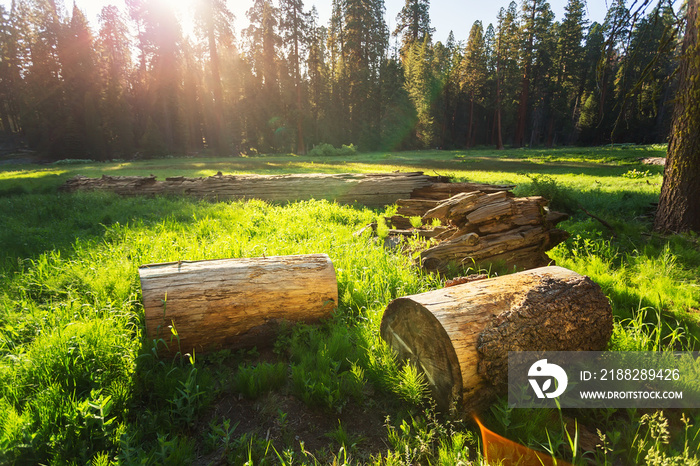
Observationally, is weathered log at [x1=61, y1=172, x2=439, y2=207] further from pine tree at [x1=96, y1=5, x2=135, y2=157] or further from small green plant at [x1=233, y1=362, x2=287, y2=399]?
pine tree at [x1=96, y1=5, x2=135, y2=157]

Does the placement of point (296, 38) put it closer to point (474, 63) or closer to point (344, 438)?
point (474, 63)

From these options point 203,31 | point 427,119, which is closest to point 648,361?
point 203,31

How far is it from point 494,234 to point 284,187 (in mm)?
6718

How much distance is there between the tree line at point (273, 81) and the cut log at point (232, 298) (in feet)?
105

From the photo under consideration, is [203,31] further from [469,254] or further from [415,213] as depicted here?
[469,254]

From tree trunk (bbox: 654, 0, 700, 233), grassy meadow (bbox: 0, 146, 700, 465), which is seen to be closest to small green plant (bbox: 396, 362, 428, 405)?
grassy meadow (bbox: 0, 146, 700, 465)

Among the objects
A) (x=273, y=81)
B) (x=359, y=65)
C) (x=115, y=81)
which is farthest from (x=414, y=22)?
(x=115, y=81)

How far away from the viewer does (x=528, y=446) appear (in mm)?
1877

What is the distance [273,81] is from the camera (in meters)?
38.0

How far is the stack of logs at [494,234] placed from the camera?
4.07 metres

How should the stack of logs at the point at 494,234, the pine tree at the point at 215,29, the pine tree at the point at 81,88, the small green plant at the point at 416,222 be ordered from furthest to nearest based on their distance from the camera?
1. the pine tree at the point at 81,88
2. the pine tree at the point at 215,29
3. the small green plant at the point at 416,222
4. the stack of logs at the point at 494,234

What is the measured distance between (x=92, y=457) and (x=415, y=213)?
5.98 meters

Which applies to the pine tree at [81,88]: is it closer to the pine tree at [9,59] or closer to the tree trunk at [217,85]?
the pine tree at [9,59]

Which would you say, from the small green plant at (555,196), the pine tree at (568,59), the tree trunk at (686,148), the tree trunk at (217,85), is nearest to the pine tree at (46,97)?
the tree trunk at (217,85)
